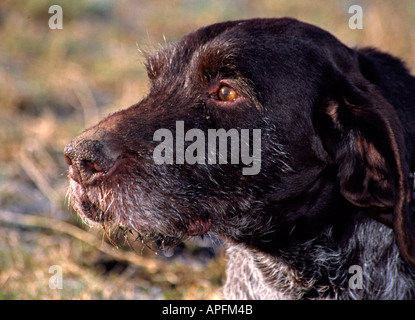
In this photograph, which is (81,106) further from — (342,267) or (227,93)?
(342,267)

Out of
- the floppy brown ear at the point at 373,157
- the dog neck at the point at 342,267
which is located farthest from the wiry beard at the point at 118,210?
the floppy brown ear at the point at 373,157

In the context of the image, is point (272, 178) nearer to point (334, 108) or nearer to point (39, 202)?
point (334, 108)

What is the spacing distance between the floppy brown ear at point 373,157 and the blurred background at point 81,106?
95cm

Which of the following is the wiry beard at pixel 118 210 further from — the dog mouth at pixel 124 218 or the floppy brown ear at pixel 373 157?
the floppy brown ear at pixel 373 157

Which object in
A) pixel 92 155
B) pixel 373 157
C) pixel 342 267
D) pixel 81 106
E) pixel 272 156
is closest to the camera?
pixel 92 155

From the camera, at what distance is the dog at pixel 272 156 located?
3207mm

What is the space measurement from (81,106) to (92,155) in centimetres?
469

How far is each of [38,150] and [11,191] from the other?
73 cm

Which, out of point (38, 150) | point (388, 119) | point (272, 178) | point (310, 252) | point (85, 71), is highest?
point (85, 71)

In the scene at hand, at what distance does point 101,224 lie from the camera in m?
3.40

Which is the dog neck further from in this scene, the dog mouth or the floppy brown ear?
the dog mouth

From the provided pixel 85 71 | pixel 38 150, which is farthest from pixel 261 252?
pixel 85 71

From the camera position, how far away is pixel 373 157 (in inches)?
128

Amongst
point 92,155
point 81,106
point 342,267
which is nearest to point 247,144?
point 92,155
